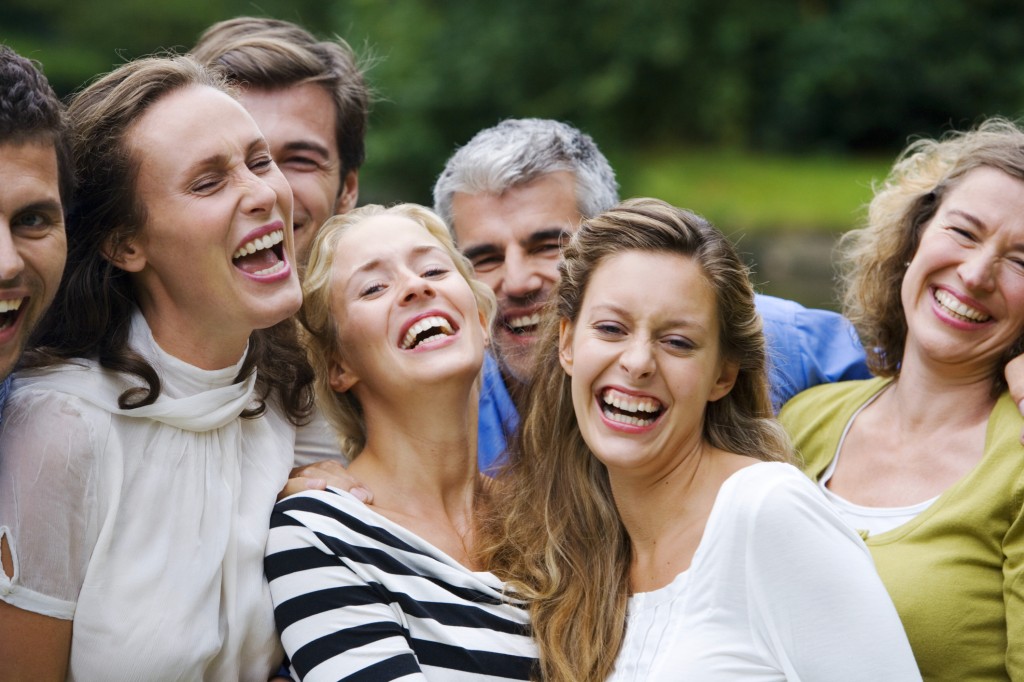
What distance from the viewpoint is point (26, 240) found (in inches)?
101

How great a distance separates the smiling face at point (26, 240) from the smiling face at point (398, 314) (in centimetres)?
82

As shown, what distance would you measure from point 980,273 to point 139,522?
2.17m

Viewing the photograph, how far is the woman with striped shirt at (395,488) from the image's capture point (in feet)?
9.16

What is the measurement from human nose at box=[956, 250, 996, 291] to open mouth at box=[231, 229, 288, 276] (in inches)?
69.1

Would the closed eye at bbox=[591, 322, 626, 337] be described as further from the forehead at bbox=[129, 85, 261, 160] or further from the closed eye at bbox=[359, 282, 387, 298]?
the forehead at bbox=[129, 85, 261, 160]

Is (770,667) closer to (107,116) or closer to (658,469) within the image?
(658,469)

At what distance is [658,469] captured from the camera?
9.62 feet

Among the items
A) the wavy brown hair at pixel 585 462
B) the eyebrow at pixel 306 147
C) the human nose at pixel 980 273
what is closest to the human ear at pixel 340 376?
the wavy brown hair at pixel 585 462

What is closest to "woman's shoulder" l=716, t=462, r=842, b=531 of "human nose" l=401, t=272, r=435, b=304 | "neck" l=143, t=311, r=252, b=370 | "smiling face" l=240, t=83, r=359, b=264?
"human nose" l=401, t=272, r=435, b=304

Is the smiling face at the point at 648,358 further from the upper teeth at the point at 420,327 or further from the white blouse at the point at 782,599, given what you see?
the upper teeth at the point at 420,327

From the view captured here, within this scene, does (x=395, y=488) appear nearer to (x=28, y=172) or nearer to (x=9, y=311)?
(x=9, y=311)

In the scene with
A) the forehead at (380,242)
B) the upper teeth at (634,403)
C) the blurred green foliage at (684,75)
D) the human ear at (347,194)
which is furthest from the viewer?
the blurred green foliage at (684,75)

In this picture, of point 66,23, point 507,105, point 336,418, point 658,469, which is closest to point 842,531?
point 658,469

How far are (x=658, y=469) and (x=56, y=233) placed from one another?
4.84 feet
